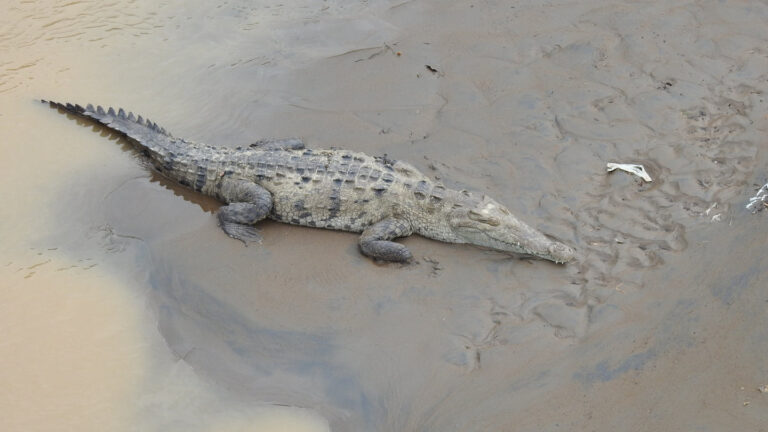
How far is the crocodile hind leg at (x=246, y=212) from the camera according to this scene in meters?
5.73

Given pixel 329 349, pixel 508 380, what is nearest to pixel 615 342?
pixel 508 380

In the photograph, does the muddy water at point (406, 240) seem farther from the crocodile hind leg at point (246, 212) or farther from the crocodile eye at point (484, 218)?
the crocodile eye at point (484, 218)

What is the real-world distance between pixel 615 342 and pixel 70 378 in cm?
420

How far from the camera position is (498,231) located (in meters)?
5.64

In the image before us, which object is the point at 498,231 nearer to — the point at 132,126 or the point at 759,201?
the point at 759,201

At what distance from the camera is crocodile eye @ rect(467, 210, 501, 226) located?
5.64 m

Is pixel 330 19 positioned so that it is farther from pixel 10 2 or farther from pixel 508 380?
pixel 508 380

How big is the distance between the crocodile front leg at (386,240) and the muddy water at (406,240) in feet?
0.52

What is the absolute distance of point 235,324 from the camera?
5.03m

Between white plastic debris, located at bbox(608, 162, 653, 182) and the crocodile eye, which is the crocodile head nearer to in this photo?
the crocodile eye

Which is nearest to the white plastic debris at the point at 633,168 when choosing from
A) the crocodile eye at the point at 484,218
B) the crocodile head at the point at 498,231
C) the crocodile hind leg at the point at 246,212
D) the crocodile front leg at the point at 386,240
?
the crocodile head at the point at 498,231

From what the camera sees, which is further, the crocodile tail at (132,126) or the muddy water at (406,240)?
the crocodile tail at (132,126)

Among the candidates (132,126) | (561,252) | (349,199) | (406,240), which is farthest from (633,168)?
(132,126)

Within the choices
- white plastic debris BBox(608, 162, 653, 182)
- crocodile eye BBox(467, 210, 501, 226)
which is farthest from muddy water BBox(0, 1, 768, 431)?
crocodile eye BBox(467, 210, 501, 226)
